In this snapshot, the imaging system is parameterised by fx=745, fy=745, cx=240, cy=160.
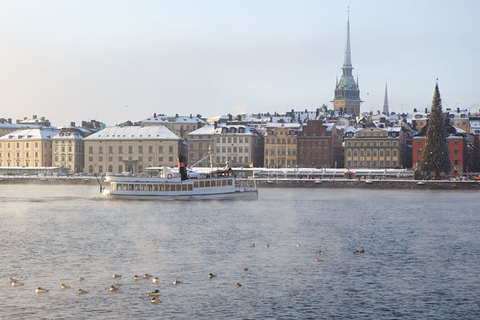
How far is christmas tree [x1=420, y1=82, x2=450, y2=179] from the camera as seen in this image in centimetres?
12650

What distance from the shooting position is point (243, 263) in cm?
4144

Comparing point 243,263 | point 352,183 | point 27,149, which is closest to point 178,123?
point 27,149

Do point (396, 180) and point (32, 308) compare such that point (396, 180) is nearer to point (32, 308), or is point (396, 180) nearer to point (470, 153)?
point (470, 153)

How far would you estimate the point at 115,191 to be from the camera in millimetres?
Result: 90000

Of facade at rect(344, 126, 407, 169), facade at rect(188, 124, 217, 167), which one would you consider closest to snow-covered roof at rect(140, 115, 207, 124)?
facade at rect(188, 124, 217, 167)

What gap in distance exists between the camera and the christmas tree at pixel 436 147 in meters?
126

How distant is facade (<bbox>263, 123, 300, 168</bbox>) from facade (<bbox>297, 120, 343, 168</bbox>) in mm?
1424

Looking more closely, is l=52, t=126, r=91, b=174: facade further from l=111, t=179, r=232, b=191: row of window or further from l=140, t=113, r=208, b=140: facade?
l=111, t=179, r=232, b=191: row of window

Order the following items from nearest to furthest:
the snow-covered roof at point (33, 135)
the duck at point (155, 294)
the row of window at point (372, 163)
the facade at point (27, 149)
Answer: the duck at point (155, 294) → the row of window at point (372, 163) → the facade at point (27, 149) → the snow-covered roof at point (33, 135)

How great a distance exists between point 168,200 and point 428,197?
1398 inches

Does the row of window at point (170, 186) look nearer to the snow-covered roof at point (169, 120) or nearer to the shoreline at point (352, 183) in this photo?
the shoreline at point (352, 183)

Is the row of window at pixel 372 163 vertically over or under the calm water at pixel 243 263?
over

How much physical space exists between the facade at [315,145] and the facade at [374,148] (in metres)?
4.24

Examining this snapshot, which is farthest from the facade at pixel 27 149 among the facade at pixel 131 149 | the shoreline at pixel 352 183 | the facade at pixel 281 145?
the facade at pixel 281 145
